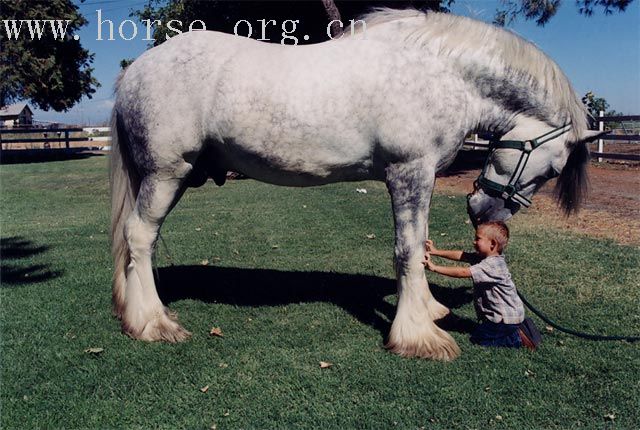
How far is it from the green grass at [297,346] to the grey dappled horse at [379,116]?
438 millimetres

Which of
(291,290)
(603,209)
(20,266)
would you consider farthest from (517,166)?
(603,209)

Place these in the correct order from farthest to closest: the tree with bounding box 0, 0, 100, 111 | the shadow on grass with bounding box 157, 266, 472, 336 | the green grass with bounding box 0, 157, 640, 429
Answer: the tree with bounding box 0, 0, 100, 111, the shadow on grass with bounding box 157, 266, 472, 336, the green grass with bounding box 0, 157, 640, 429

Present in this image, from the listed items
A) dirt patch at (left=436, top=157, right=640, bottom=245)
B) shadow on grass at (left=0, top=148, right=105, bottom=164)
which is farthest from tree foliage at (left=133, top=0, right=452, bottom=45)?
shadow on grass at (left=0, top=148, right=105, bottom=164)

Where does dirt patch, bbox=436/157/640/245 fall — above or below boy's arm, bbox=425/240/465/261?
below

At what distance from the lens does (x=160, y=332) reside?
4328 millimetres

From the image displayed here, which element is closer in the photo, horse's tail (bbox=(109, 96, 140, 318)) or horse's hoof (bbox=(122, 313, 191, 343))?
horse's hoof (bbox=(122, 313, 191, 343))

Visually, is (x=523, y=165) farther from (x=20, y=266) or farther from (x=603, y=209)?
(x=603, y=209)

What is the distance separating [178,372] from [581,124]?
3410 millimetres

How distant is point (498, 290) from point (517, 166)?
93cm

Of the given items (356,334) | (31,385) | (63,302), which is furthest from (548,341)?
(63,302)

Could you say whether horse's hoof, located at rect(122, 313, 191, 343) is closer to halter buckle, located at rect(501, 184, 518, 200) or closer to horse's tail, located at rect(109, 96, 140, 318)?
horse's tail, located at rect(109, 96, 140, 318)

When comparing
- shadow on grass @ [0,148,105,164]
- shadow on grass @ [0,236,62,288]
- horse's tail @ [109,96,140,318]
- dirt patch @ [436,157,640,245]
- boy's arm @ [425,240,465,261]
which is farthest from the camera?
shadow on grass @ [0,148,105,164]

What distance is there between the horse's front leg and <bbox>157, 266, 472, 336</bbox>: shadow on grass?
502mm

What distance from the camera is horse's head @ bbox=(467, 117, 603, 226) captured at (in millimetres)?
4039
